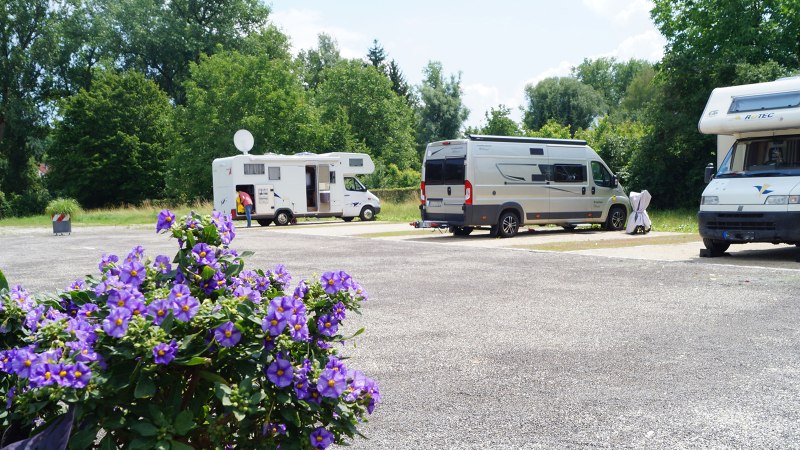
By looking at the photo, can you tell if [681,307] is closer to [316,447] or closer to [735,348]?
[735,348]

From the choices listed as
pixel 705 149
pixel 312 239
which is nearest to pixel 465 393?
pixel 312 239

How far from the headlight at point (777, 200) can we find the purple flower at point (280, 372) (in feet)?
37.3

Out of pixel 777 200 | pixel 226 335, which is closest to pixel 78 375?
pixel 226 335

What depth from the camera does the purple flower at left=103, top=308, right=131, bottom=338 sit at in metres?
2.21

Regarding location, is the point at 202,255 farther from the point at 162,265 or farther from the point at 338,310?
the point at 338,310

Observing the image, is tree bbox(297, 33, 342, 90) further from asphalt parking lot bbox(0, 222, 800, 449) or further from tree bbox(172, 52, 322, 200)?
asphalt parking lot bbox(0, 222, 800, 449)

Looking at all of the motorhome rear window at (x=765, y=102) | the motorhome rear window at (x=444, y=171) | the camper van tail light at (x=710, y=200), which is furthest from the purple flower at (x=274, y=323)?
the motorhome rear window at (x=444, y=171)

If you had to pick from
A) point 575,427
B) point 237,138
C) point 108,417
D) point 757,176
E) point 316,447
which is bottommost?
point 575,427

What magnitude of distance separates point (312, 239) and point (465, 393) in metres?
15.8

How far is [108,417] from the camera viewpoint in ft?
7.43

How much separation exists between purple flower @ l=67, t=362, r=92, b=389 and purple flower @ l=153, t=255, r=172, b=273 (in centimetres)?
74

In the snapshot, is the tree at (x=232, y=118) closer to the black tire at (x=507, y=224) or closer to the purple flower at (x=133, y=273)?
the black tire at (x=507, y=224)

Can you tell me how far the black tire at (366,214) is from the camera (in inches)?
1283

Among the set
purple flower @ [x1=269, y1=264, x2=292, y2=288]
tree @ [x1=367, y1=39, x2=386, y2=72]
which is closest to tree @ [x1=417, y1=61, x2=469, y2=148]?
tree @ [x1=367, y1=39, x2=386, y2=72]
